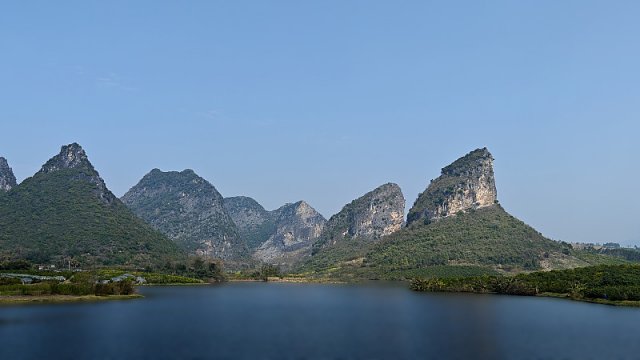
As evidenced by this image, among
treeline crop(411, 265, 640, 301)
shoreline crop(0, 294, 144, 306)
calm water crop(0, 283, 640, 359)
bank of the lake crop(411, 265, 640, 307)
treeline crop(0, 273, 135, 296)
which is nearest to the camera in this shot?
calm water crop(0, 283, 640, 359)

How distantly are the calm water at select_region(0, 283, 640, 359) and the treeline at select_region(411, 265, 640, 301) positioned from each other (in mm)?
9189

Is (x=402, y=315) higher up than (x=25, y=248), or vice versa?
(x=25, y=248)

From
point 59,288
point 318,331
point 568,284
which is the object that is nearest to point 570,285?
point 568,284

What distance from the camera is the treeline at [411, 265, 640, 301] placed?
110975 mm

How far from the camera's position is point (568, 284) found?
12594cm

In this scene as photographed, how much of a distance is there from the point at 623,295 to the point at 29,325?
344ft

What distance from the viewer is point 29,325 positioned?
70.1 m

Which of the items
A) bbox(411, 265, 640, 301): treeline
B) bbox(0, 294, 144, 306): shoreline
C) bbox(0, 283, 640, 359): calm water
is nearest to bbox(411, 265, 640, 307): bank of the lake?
bbox(411, 265, 640, 301): treeline

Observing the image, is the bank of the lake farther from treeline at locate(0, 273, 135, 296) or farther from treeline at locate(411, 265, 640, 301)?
treeline at locate(0, 273, 135, 296)

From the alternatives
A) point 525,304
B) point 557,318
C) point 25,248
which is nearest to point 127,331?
point 557,318

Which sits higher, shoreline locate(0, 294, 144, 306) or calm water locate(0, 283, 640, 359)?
shoreline locate(0, 294, 144, 306)

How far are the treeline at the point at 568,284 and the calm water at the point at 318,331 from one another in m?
9.19

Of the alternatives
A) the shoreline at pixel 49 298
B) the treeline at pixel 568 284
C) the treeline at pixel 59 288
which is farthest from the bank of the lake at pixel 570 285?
the shoreline at pixel 49 298

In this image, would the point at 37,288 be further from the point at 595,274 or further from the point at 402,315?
the point at 595,274
